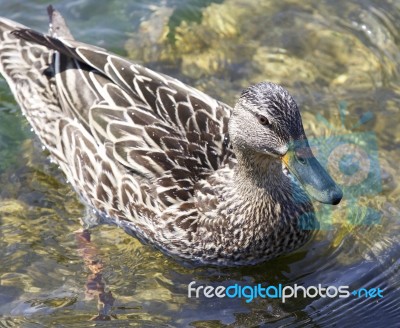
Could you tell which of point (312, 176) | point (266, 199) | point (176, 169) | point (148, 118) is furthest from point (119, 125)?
point (312, 176)

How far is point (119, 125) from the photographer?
698cm

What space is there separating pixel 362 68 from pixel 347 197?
2001mm

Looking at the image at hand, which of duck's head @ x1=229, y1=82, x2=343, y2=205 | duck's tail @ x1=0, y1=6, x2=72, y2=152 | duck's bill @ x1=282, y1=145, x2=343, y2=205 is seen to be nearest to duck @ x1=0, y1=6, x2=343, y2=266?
duck's head @ x1=229, y1=82, x2=343, y2=205

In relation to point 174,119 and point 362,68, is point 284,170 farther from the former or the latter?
point 362,68

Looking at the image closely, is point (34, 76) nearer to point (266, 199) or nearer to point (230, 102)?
point (230, 102)

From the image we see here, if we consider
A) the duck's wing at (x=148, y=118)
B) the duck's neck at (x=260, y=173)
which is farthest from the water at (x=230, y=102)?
the duck's wing at (x=148, y=118)

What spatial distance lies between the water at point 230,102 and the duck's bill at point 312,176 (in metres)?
1.12

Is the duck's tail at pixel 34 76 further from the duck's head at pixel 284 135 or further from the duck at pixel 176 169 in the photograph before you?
the duck's head at pixel 284 135

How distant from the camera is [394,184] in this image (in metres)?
7.61

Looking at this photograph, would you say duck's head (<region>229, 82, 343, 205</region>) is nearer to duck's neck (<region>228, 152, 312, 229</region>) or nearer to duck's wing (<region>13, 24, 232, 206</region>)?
duck's neck (<region>228, 152, 312, 229</region>)

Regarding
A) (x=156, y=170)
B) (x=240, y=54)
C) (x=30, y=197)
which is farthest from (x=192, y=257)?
(x=240, y=54)

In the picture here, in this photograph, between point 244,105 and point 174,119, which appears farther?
point 174,119

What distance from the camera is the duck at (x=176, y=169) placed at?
670cm

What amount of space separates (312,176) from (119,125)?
194 centimetres
